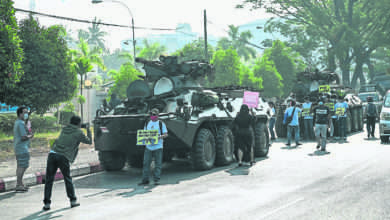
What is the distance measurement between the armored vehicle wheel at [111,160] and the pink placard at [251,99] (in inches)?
158

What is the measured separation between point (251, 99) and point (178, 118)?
13.3 feet

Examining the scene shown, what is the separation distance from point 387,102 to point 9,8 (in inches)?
490

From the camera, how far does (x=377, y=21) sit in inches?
1563

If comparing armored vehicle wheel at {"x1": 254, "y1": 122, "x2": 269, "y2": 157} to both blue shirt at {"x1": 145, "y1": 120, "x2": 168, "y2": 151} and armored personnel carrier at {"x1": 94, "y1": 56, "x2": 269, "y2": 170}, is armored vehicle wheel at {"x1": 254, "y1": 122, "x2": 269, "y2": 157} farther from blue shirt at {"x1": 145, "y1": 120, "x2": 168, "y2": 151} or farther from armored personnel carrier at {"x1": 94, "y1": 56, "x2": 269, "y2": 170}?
blue shirt at {"x1": 145, "y1": 120, "x2": 168, "y2": 151}

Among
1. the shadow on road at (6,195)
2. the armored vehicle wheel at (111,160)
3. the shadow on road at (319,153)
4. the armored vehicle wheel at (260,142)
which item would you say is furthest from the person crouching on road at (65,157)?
the shadow on road at (319,153)

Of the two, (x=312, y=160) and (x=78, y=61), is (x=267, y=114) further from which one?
(x=78, y=61)

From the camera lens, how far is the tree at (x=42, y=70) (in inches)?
827

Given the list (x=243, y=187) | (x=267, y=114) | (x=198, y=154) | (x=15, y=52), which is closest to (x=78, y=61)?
(x=15, y=52)

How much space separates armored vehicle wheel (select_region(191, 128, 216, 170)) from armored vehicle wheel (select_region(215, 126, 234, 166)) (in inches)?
14.2

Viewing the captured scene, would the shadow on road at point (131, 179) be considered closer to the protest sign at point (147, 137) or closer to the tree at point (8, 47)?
the protest sign at point (147, 137)

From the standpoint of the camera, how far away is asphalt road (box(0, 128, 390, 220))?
6930 millimetres

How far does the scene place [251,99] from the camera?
1460 centimetres

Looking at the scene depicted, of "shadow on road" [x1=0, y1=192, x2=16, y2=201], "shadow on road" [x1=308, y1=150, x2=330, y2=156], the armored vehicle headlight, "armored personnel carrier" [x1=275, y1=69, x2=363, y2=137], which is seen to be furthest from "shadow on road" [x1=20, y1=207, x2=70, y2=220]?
"armored personnel carrier" [x1=275, y1=69, x2=363, y2=137]

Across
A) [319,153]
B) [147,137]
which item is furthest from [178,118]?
[319,153]
